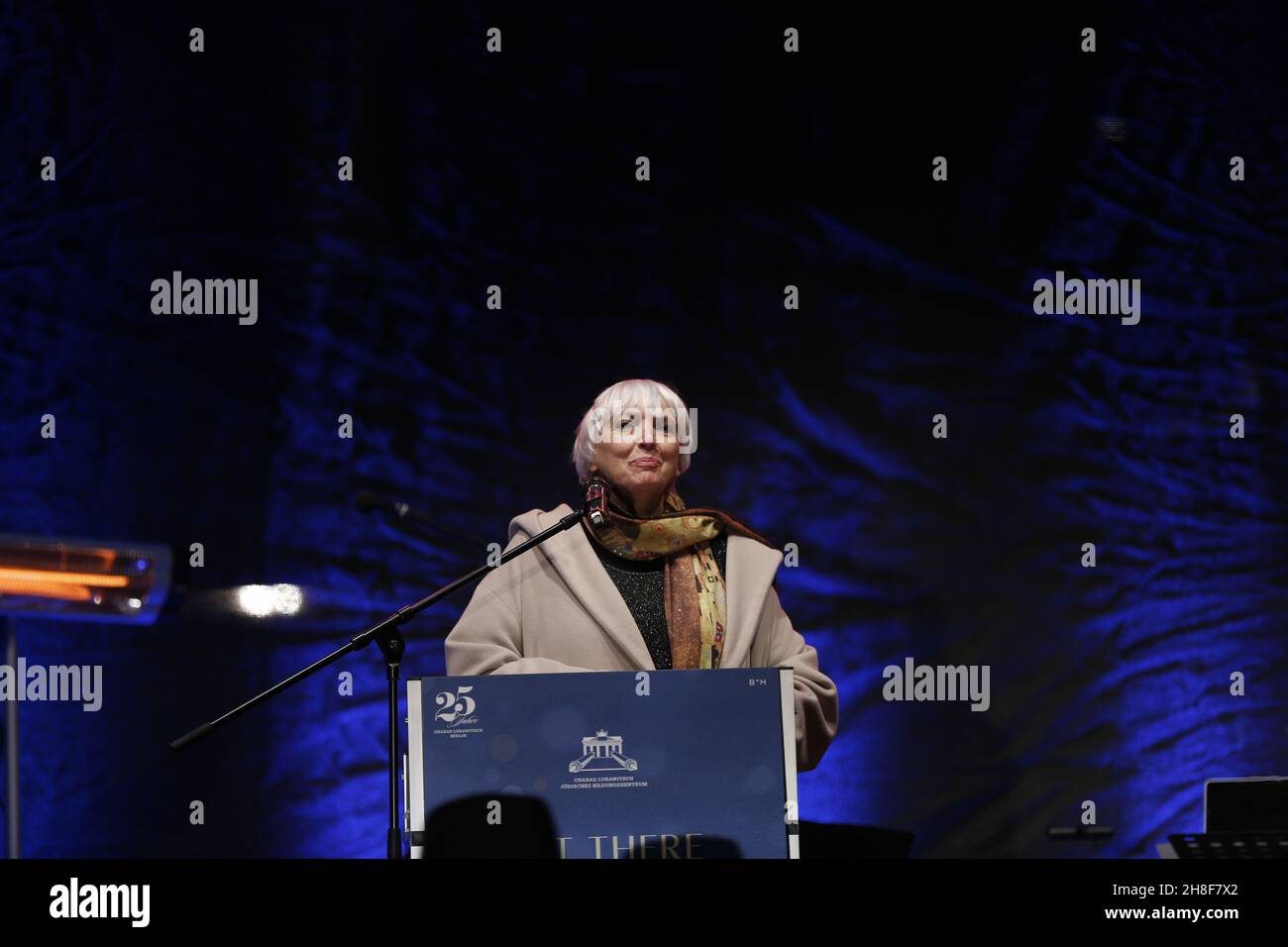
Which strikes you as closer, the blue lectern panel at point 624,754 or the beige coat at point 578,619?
the blue lectern panel at point 624,754

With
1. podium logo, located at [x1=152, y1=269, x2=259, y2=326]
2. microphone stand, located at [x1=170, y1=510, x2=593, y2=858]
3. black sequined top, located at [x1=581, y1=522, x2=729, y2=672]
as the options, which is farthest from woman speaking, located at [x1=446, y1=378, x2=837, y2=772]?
podium logo, located at [x1=152, y1=269, x2=259, y2=326]

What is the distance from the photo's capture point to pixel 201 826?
4.45 m

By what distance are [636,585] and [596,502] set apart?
28cm

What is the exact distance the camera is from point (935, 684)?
178 inches

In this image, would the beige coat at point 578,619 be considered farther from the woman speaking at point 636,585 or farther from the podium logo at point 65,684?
the podium logo at point 65,684

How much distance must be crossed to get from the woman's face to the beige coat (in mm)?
164

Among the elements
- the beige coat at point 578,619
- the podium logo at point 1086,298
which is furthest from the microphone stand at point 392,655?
the podium logo at point 1086,298

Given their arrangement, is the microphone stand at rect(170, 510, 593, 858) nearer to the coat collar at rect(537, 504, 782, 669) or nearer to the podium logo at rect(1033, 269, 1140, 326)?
the coat collar at rect(537, 504, 782, 669)

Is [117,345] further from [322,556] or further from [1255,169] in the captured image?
[1255,169]

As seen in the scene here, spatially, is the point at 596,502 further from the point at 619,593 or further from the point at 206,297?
the point at 206,297

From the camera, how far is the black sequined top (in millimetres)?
3117

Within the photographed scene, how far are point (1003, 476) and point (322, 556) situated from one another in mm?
2247

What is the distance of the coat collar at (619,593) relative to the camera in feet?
10.1

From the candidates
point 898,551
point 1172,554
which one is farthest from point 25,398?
point 1172,554
